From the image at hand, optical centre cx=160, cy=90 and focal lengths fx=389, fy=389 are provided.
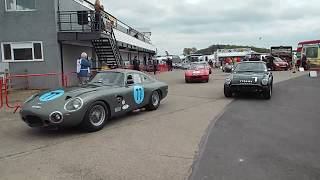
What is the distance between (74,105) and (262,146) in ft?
12.4

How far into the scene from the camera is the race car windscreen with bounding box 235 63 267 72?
15.1m

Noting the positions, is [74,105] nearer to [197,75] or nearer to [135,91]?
[135,91]

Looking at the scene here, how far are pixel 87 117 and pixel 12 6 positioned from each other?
1384 cm

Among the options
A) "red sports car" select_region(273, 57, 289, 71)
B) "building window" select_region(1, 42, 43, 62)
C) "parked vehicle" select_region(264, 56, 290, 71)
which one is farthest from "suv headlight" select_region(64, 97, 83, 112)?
"red sports car" select_region(273, 57, 289, 71)

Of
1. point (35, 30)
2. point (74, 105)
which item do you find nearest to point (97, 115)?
point (74, 105)

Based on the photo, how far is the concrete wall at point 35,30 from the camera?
1955 cm

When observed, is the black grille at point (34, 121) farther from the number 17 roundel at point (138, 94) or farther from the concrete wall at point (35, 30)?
the concrete wall at point (35, 30)

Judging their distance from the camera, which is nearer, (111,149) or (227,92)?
(111,149)

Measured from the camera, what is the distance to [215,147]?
6.91 meters

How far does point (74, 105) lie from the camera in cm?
794

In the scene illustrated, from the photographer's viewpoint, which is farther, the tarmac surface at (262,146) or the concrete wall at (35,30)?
the concrete wall at (35,30)

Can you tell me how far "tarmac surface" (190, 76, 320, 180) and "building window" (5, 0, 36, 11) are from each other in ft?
41.3

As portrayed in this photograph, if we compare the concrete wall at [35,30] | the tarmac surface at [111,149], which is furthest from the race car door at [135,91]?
the concrete wall at [35,30]

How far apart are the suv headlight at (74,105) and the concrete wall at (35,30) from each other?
12.3 metres
